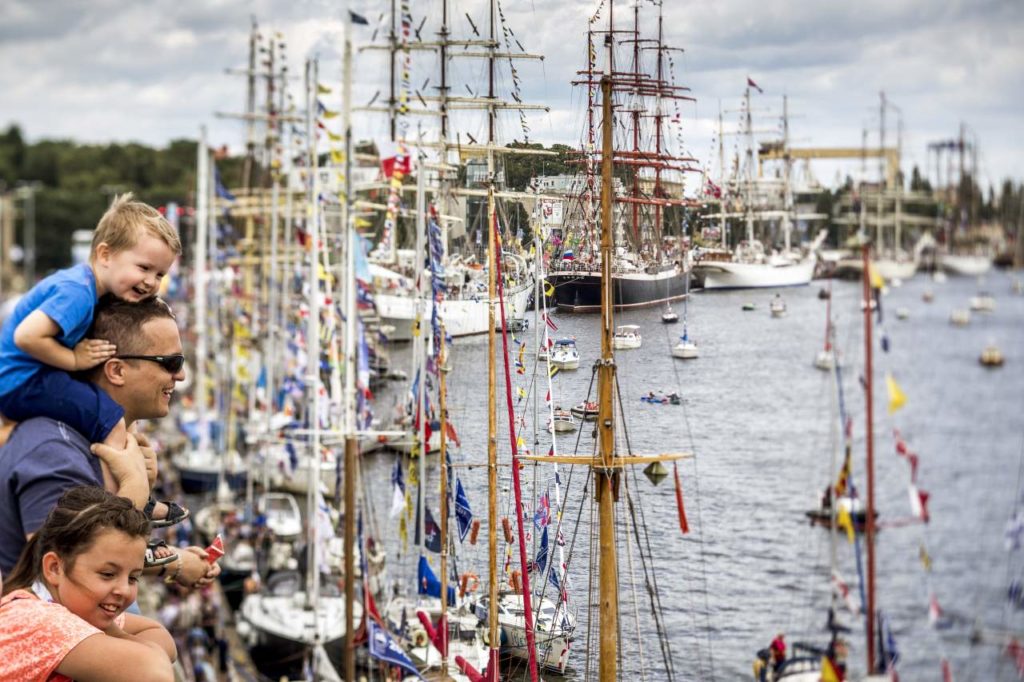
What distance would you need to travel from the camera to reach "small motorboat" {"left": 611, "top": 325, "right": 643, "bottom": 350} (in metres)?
6.73

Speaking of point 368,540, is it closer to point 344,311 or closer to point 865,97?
point 344,311

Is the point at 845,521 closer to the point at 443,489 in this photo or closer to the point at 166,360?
the point at 166,360

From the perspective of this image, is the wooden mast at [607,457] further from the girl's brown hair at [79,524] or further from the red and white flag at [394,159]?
the red and white flag at [394,159]

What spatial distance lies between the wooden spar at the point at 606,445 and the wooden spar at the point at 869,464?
4.21 feet

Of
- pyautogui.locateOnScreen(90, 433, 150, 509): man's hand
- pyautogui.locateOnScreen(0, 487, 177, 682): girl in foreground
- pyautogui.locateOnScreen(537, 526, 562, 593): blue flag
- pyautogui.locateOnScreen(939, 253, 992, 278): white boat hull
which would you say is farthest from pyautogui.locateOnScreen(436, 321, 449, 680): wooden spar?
pyautogui.locateOnScreen(0, 487, 177, 682): girl in foreground

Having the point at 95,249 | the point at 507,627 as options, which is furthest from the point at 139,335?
the point at 507,627

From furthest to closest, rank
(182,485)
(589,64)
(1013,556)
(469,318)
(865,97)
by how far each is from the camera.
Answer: (182,485)
(469,318)
(589,64)
(865,97)
(1013,556)

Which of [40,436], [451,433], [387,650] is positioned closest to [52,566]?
[40,436]

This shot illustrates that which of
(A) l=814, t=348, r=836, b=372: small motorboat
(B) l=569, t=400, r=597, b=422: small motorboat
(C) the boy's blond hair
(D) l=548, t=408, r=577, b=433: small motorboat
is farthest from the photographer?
(D) l=548, t=408, r=577, b=433: small motorboat

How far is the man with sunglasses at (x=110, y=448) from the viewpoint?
4.13m

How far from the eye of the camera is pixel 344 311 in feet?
52.0

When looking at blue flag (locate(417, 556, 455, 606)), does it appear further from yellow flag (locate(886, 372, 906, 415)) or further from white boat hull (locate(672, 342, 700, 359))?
yellow flag (locate(886, 372, 906, 415))

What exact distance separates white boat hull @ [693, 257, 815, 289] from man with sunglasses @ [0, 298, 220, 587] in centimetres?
307

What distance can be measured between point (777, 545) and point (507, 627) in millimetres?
2178
